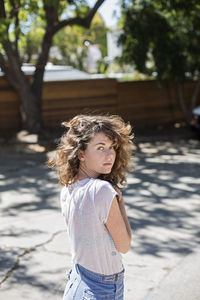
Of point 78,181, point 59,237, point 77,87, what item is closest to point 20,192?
point 59,237

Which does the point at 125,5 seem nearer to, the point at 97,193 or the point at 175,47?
the point at 175,47

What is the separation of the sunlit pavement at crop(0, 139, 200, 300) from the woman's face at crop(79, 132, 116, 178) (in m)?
2.01

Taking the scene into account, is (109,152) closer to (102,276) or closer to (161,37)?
(102,276)

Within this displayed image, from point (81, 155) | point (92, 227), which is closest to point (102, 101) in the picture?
point (81, 155)

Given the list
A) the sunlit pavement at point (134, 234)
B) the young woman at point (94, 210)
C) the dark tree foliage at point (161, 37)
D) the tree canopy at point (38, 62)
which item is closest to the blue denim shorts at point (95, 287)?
the young woman at point (94, 210)

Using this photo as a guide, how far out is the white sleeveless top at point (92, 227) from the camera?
6.20ft

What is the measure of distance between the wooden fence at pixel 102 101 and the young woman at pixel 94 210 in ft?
38.9

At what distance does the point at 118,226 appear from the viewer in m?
1.92

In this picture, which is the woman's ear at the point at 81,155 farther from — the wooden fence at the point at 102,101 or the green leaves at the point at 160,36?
the green leaves at the point at 160,36

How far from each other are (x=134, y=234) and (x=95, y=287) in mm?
3374

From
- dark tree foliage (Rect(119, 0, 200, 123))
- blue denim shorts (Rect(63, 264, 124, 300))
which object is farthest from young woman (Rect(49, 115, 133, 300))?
dark tree foliage (Rect(119, 0, 200, 123))

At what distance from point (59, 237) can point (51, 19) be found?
9.13 m

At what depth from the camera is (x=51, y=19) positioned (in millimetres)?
12930

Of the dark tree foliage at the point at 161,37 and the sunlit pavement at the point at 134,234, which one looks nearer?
the sunlit pavement at the point at 134,234
